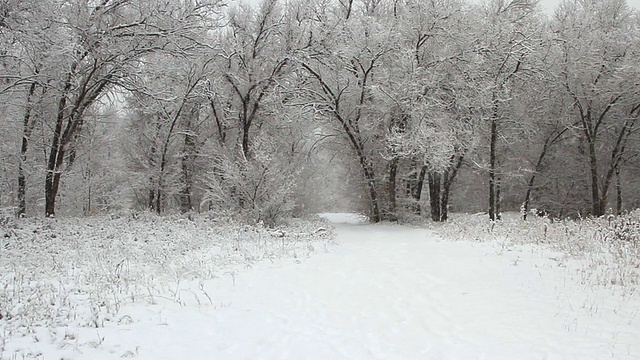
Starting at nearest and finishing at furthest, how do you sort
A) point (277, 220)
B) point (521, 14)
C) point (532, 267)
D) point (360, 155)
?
point (532, 267)
point (277, 220)
point (360, 155)
point (521, 14)

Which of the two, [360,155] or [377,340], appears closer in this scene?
[377,340]

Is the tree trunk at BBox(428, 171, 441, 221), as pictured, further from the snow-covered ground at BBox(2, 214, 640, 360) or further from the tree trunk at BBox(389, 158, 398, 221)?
the snow-covered ground at BBox(2, 214, 640, 360)

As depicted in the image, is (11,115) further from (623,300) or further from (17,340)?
(623,300)

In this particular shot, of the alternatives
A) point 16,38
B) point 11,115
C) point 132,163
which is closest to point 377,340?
point 16,38

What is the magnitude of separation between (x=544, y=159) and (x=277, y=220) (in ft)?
63.1

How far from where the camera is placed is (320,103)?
20.1 meters

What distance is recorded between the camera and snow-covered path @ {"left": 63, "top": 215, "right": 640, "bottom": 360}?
4.88m

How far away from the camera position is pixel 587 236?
34.1 feet

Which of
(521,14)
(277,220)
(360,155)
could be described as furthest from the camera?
(521,14)

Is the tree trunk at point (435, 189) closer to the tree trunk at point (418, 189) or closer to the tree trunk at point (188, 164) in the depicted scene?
the tree trunk at point (418, 189)

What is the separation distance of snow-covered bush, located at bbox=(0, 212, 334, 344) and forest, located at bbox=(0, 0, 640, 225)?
2.76 metres

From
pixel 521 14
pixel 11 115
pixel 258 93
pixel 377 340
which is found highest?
pixel 521 14

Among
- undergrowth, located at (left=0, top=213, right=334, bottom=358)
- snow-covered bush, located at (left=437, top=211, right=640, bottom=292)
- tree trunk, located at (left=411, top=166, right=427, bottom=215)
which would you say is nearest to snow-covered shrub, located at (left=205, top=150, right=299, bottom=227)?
undergrowth, located at (left=0, top=213, right=334, bottom=358)

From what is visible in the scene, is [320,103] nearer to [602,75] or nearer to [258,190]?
[258,190]
